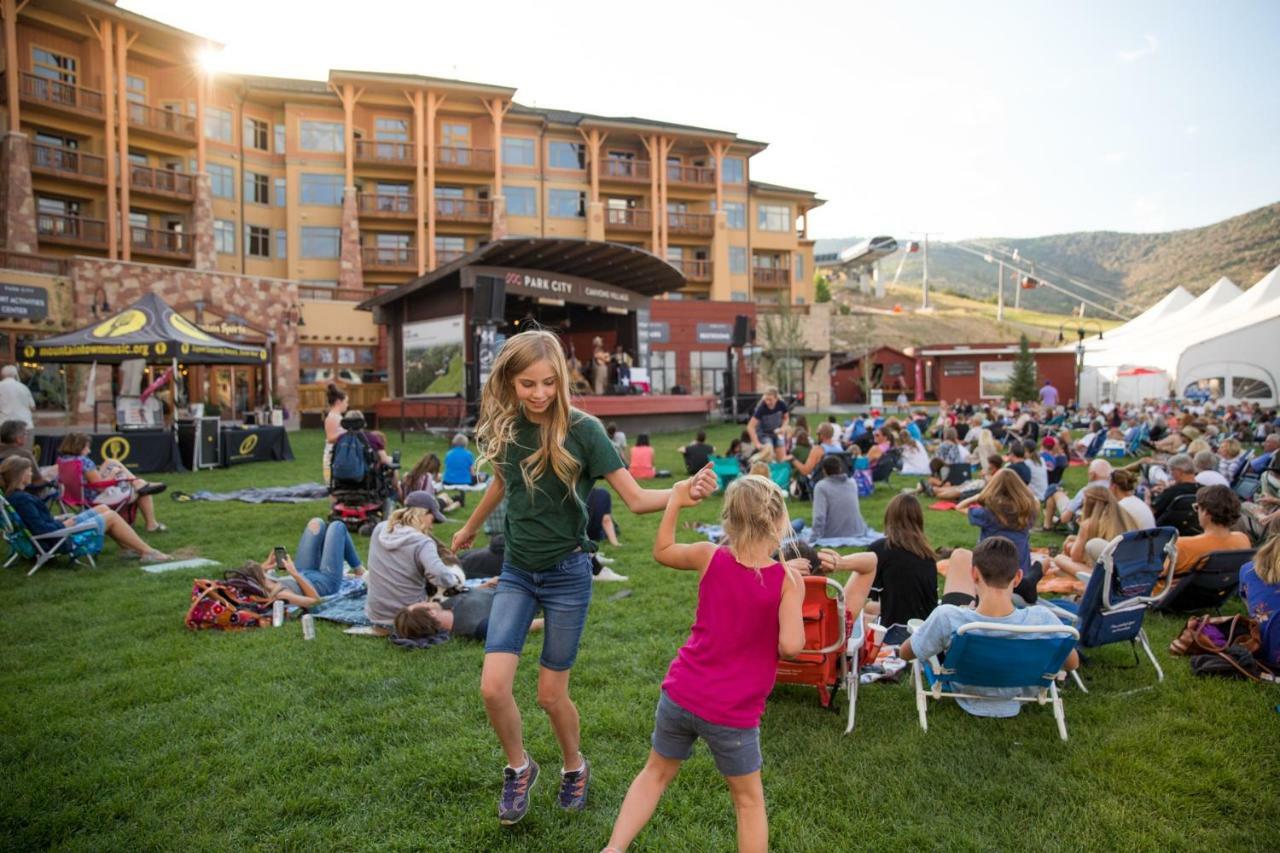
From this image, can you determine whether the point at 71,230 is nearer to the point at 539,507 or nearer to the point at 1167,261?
the point at 539,507

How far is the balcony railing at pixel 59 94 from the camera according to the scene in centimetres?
2856

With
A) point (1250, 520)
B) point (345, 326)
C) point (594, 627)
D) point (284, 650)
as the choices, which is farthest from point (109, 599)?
point (345, 326)

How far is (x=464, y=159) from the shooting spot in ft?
125

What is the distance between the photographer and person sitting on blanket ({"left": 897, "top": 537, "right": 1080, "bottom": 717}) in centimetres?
383

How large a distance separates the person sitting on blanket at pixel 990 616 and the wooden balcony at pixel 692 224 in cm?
4038

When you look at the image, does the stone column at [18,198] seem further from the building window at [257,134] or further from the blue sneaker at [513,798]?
the blue sneaker at [513,798]

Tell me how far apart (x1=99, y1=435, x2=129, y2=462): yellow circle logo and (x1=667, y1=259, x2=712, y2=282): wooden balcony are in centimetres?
3196

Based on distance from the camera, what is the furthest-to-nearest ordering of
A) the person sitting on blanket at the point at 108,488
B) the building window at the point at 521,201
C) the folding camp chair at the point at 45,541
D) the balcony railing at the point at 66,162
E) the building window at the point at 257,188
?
the building window at the point at 521,201, the building window at the point at 257,188, the balcony railing at the point at 66,162, the person sitting on blanket at the point at 108,488, the folding camp chair at the point at 45,541

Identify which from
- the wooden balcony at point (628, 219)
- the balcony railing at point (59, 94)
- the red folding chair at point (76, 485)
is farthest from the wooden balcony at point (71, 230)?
the red folding chair at point (76, 485)

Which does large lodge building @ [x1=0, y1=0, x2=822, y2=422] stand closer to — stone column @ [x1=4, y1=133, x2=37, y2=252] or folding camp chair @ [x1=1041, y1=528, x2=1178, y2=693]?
stone column @ [x1=4, y1=133, x2=37, y2=252]

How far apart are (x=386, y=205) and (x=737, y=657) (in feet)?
124

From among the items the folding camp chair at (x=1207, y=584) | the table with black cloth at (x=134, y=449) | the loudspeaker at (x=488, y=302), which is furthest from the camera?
the loudspeaker at (x=488, y=302)

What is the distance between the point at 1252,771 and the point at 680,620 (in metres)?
3.49

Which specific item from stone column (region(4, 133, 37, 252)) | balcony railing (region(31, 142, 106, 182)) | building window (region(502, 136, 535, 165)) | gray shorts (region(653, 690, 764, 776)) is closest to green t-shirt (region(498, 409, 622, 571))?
gray shorts (region(653, 690, 764, 776))
